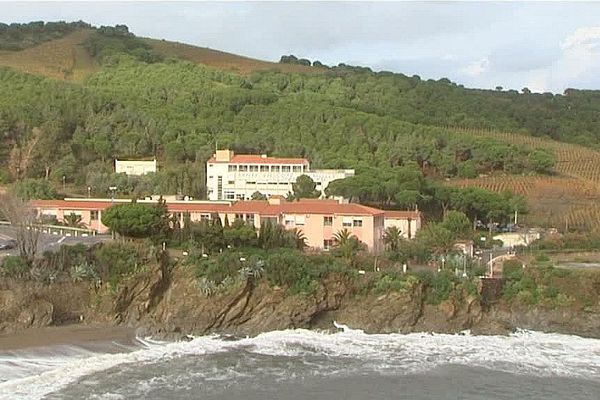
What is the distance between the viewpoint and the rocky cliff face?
29.9 meters

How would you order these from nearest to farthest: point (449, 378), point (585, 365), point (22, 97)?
1. point (449, 378)
2. point (585, 365)
3. point (22, 97)

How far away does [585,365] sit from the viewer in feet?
87.7

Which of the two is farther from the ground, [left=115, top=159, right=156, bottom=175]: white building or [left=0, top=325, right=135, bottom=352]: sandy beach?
[left=115, top=159, right=156, bottom=175]: white building

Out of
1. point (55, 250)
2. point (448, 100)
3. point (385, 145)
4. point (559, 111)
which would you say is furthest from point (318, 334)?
point (559, 111)

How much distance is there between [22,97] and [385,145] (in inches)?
1306

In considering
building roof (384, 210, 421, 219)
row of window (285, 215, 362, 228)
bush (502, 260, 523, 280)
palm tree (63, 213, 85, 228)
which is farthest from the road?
bush (502, 260, 523, 280)

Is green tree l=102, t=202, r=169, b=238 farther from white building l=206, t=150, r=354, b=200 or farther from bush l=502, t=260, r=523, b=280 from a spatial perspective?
white building l=206, t=150, r=354, b=200

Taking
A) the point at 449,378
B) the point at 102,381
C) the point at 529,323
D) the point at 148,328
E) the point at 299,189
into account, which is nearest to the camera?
the point at 102,381

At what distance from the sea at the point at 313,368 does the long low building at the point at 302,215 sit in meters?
11.7

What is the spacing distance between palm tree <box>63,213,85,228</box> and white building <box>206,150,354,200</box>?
12.9 metres

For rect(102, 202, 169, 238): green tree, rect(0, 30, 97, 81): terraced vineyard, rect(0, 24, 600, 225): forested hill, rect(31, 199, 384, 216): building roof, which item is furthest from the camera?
rect(0, 30, 97, 81): terraced vineyard

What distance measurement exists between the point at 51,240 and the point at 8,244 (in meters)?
1.98

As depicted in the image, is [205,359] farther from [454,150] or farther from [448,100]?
[448,100]

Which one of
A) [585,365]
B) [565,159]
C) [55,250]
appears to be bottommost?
[585,365]
